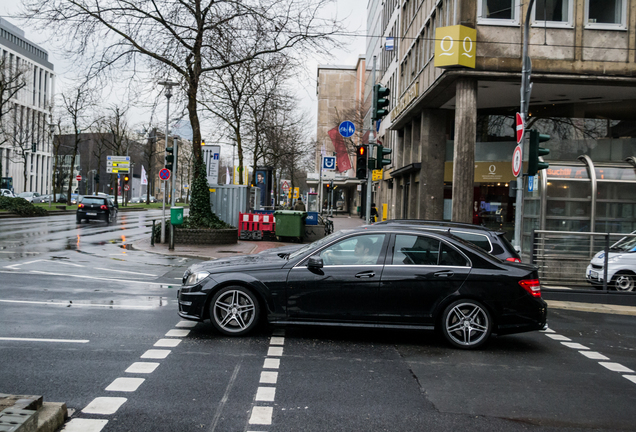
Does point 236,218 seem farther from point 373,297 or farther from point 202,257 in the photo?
point 373,297

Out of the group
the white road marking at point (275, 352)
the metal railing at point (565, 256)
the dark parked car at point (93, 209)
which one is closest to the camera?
the white road marking at point (275, 352)

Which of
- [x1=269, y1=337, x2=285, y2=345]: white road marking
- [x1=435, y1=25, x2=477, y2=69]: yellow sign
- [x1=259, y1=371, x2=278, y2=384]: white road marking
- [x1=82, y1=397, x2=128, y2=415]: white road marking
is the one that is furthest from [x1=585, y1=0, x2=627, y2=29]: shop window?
[x1=82, y1=397, x2=128, y2=415]: white road marking

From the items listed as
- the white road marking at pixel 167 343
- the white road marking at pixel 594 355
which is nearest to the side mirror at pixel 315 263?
the white road marking at pixel 167 343

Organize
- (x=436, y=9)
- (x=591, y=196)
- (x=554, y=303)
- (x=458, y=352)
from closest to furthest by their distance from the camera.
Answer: (x=458, y=352) < (x=554, y=303) < (x=591, y=196) < (x=436, y=9)

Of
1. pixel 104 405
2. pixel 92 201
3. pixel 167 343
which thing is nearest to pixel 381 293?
pixel 167 343

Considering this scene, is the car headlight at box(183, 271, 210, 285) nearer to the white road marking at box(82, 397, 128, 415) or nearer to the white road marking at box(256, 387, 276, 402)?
the white road marking at box(256, 387, 276, 402)

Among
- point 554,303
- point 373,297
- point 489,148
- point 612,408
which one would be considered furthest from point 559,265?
point 489,148

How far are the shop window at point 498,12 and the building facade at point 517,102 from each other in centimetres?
4

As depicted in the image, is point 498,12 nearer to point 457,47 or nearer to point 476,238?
point 457,47

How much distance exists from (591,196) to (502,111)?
961cm

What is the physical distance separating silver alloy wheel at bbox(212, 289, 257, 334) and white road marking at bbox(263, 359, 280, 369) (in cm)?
106

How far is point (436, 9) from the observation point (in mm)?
25312

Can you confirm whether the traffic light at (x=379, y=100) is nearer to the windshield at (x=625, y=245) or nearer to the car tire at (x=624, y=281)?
the windshield at (x=625, y=245)

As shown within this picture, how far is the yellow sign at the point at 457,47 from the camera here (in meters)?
20.9
